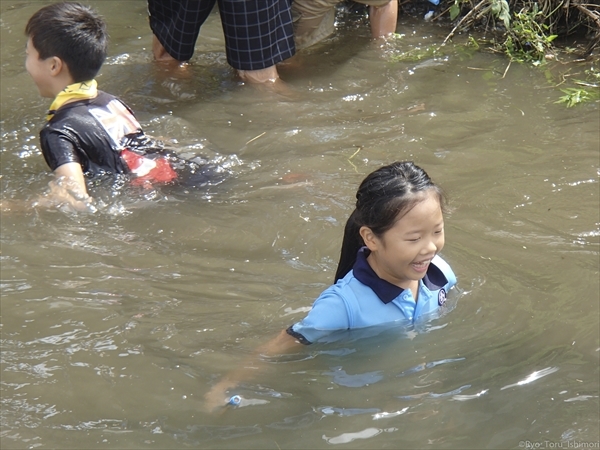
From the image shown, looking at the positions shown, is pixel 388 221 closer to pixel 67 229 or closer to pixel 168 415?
pixel 168 415

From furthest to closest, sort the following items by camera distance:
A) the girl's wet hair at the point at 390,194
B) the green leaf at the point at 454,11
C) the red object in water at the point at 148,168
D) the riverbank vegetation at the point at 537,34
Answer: the green leaf at the point at 454,11, the riverbank vegetation at the point at 537,34, the red object in water at the point at 148,168, the girl's wet hair at the point at 390,194

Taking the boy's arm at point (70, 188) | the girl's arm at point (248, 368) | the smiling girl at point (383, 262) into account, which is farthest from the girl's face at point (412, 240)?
the boy's arm at point (70, 188)

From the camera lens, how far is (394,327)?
3.14m

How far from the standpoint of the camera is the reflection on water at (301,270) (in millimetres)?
2885

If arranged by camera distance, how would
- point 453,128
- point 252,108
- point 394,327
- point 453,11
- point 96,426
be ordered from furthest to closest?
point 453,11, point 252,108, point 453,128, point 394,327, point 96,426

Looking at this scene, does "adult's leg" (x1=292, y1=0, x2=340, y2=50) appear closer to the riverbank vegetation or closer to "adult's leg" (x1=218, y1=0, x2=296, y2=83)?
Result: "adult's leg" (x1=218, y1=0, x2=296, y2=83)

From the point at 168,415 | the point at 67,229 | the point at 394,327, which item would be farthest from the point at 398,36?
the point at 168,415

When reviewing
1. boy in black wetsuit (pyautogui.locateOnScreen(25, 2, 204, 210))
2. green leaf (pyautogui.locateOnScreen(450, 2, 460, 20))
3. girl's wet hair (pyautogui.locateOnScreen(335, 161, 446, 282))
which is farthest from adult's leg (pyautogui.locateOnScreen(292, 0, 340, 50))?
girl's wet hair (pyautogui.locateOnScreen(335, 161, 446, 282))

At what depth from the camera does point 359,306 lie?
300 cm

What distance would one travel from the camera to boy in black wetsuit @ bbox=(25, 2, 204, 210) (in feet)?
13.7

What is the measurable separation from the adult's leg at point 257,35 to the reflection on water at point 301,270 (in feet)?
0.66

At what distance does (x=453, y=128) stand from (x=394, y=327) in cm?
224

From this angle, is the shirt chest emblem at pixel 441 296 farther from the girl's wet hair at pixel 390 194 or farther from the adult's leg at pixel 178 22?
the adult's leg at pixel 178 22

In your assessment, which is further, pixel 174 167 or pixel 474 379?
pixel 174 167
